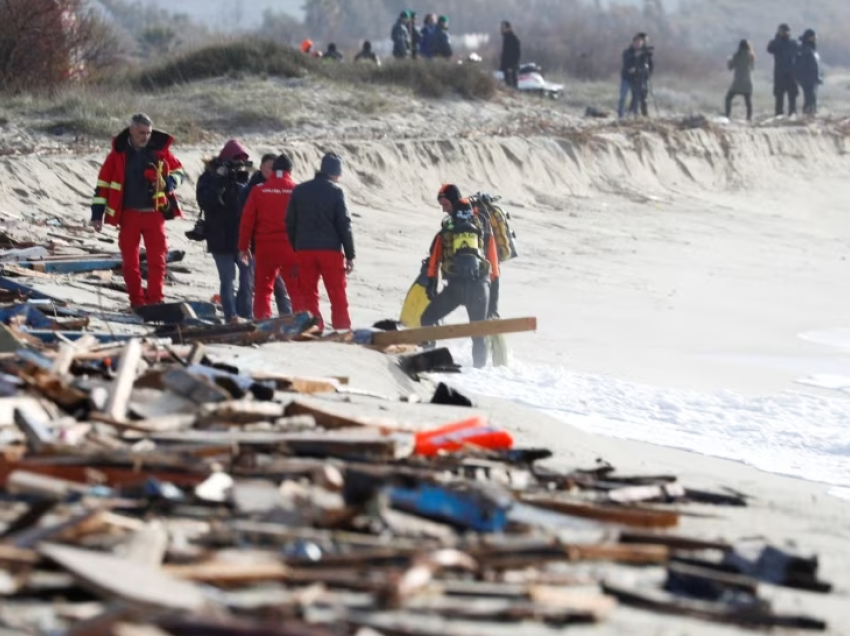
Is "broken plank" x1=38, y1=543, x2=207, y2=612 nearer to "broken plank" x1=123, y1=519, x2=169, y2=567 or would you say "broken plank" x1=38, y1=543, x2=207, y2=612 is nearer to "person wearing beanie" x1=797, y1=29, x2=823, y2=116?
"broken plank" x1=123, y1=519, x2=169, y2=567

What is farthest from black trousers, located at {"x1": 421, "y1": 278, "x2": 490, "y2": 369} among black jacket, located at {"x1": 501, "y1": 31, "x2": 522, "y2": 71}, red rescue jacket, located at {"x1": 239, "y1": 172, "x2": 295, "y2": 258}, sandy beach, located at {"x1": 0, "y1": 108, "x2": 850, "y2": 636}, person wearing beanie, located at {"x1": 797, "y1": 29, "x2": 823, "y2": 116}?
person wearing beanie, located at {"x1": 797, "y1": 29, "x2": 823, "y2": 116}

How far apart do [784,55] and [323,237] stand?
24.2 meters

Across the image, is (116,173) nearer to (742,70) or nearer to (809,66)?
(742,70)

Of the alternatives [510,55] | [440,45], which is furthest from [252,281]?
[510,55]

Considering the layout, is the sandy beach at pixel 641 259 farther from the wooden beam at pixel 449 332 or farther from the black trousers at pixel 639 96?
the black trousers at pixel 639 96

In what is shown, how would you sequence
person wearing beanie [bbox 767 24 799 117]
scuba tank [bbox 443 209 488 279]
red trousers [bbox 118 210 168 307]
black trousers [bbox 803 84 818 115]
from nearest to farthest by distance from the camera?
red trousers [bbox 118 210 168 307] → scuba tank [bbox 443 209 488 279] → person wearing beanie [bbox 767 24 799 117] → black trousers [bbox 803 84 818 115]

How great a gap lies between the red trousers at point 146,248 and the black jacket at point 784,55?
2322cm

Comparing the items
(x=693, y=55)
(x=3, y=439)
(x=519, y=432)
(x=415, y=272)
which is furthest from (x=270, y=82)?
(x=693, y=55)

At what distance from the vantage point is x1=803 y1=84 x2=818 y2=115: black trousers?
1473 inches

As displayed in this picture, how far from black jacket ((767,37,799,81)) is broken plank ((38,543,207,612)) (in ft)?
101

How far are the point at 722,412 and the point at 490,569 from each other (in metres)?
7.38

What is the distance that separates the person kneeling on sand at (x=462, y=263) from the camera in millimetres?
13859

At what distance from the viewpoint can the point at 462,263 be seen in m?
13.9

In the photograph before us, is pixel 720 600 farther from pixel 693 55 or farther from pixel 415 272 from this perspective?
pixel 693 55
